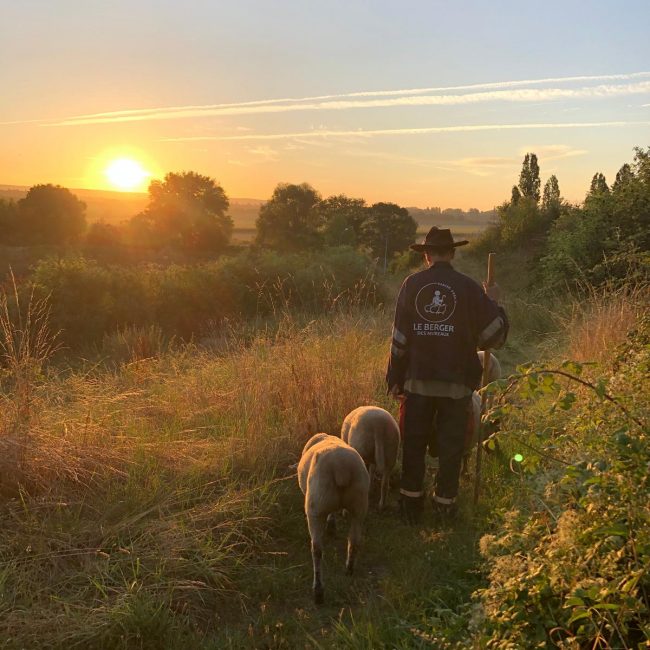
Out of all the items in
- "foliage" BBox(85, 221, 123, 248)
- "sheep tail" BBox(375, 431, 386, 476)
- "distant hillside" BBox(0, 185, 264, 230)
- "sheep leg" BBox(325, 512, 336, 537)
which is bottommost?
"sheep leg" BBox(325, 512, 336, 537)

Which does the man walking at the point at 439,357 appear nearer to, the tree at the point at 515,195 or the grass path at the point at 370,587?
the grass path at the point at 370,587

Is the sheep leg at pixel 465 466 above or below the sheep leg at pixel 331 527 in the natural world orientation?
above

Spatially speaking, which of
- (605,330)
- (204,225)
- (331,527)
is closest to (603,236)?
(605,330)

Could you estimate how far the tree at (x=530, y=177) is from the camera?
30.8 meters

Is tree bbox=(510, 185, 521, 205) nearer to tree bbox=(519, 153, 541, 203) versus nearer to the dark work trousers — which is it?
tree bbox=(519, 153, 541, 203)

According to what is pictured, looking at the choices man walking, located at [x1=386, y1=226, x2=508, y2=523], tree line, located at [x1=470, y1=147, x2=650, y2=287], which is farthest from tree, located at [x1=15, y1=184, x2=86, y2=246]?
man walking, located at [x1=386, y1=226, x2=508, y2=523]

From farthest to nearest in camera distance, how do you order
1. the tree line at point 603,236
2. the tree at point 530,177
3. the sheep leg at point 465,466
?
1. the tree at point 530,177
2. the tree line at point 603,236
3. the sheep leg at point 465,466

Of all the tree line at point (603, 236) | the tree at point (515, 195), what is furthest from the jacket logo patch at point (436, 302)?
the tree at point (515, 195)

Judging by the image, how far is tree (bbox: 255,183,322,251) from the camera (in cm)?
3591

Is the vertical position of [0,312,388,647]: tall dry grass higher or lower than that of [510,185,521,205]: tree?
lower

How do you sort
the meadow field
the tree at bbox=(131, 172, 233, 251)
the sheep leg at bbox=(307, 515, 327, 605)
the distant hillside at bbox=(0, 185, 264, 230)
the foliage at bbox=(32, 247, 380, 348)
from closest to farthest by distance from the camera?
the meadow field < the sheep leg at bbox=(307, 515, 327, 605) < the foliage at bbox=(32, 247, 380, 348) < the tree at bbox=(131, 172, 233, 251) < the distant hillside at bbox=(0, 185, 264, 230)

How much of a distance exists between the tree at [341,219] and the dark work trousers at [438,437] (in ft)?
94.6

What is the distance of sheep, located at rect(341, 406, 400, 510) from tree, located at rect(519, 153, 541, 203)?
29442mm

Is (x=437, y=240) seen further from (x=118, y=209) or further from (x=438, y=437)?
(x=118, y=209)
